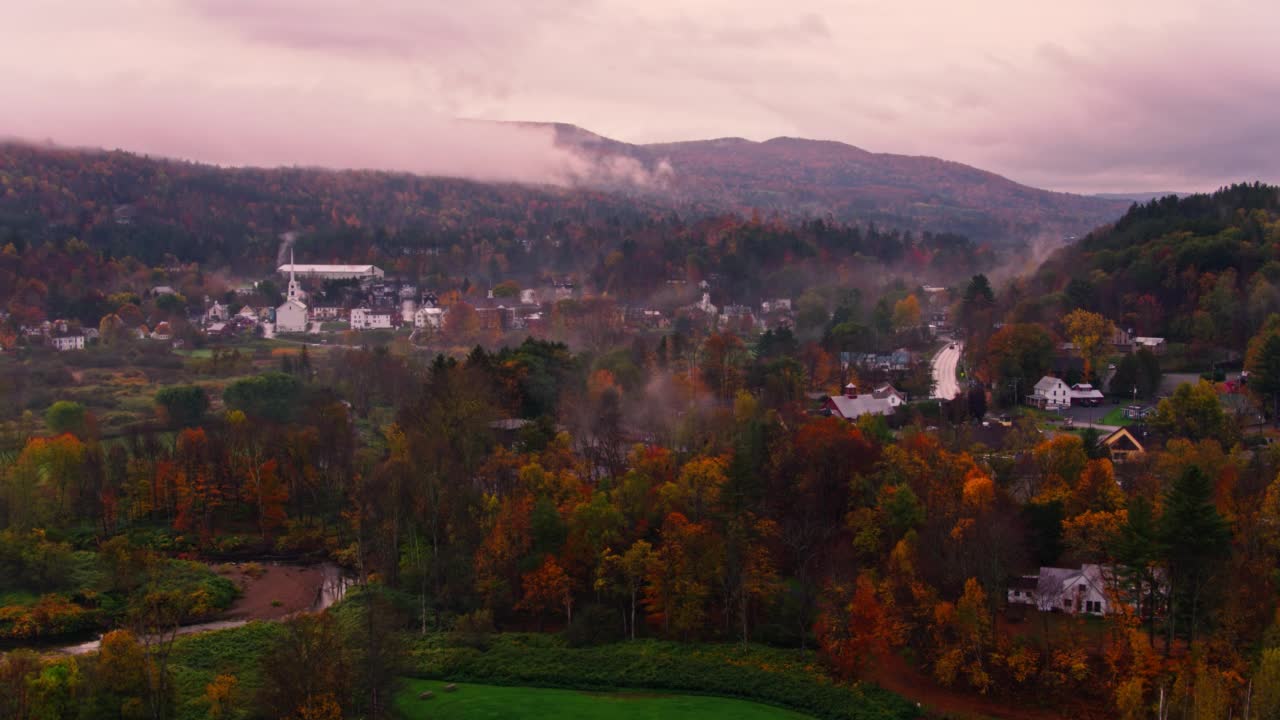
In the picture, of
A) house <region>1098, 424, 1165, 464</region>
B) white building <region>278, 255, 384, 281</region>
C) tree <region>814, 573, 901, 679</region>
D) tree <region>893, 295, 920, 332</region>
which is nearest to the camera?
tree <region>814, 573, 901, 679</region>

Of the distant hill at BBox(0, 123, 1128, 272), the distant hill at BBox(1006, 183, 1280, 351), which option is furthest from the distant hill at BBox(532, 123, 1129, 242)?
the distant hill at BBox(1006, 183, 1280, 351)

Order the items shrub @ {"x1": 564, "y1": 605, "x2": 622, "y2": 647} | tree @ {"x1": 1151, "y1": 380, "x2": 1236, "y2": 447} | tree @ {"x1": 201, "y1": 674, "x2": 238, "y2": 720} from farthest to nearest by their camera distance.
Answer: tree @ {"x1": 1151, "y1": 380, "x2": 1236, "y2": 447} < shrub @ {"x1": 564, "y1": 605, "x2": 622, "y2": 647} < tree @ {"x1": 201, "y1": 674, "x2": 238, "y2": 720}

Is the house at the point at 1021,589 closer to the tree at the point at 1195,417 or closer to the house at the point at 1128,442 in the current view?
the house at the point at 1128,442

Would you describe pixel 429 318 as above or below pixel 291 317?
above

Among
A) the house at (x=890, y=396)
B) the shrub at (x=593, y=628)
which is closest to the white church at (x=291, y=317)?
the house at (x=890, y=396)

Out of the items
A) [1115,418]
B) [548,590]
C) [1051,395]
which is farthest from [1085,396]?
[548,590]

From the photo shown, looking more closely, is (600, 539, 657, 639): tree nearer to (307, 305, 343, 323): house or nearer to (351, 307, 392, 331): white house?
(351, 307, 392, 331): white house

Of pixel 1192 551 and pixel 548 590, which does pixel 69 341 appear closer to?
A: pixel 548 590
